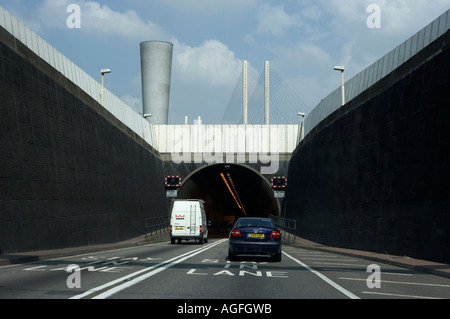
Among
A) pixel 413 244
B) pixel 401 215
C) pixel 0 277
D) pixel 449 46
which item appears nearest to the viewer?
pixel 0 277

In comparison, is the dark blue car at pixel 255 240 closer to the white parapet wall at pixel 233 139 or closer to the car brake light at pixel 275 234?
the car brake light at pixel 275 234

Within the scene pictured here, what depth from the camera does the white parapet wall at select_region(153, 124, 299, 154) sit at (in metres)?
54.8

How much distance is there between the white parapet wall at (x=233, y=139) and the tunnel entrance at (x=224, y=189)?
77.4 inches

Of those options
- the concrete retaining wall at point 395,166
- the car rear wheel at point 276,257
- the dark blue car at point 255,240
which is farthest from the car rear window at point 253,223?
the concrete retaining wall at point 395,166

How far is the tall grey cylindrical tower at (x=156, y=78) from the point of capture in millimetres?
62500

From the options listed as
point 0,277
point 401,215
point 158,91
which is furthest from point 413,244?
point 158,91

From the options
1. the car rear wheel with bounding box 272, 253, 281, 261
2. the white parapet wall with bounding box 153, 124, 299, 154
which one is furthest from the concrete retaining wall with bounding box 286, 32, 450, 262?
the white parapet wall with bounding box 153, 124, 299, 154

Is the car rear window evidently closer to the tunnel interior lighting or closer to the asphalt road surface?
the asphalt road surface

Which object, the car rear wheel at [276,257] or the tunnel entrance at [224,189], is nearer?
the car rear wheel at [276,257]

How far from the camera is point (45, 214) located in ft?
71.1

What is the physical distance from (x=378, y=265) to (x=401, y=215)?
316 centimetres

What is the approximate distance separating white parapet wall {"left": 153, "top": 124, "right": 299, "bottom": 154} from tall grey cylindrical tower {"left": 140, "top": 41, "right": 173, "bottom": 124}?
6.90 meters

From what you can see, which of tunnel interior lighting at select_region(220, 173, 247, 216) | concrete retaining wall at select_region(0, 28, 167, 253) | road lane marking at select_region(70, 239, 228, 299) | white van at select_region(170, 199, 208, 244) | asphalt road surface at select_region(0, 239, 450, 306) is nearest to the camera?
road lane marking at select_region(70, 239, 228, 299)

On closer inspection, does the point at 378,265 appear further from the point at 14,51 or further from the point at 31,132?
the point at 14,51
